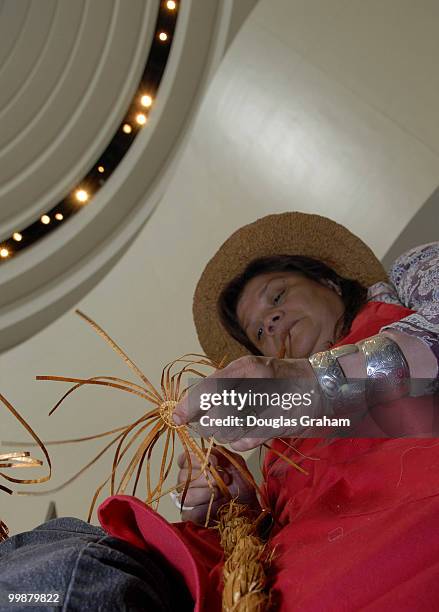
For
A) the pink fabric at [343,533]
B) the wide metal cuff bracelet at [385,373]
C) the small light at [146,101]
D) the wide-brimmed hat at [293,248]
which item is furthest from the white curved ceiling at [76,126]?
the wide metal cuff bracelet at [385,373]

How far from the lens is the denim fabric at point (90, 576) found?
1.80 feet

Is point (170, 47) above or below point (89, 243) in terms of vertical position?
above

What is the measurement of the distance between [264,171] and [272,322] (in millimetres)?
1046

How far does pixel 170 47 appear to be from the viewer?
7.32 feet

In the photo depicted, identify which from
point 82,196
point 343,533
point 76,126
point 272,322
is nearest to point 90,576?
point 343,533

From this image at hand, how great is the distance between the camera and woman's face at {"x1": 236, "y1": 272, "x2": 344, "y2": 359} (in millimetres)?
1201

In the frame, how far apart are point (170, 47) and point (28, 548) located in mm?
1968

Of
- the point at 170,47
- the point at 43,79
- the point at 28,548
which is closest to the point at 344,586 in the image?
the point at 28,548

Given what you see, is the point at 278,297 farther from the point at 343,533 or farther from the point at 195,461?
the point at 343,533

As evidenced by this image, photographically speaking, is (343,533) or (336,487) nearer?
(343,533)

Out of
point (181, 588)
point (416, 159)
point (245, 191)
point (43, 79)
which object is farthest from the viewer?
point (43, 79)

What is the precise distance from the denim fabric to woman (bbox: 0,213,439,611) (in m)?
0.03

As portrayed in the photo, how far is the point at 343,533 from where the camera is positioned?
0.67 metres

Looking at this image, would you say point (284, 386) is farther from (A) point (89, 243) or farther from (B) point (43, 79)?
(B) point (43, 79)
